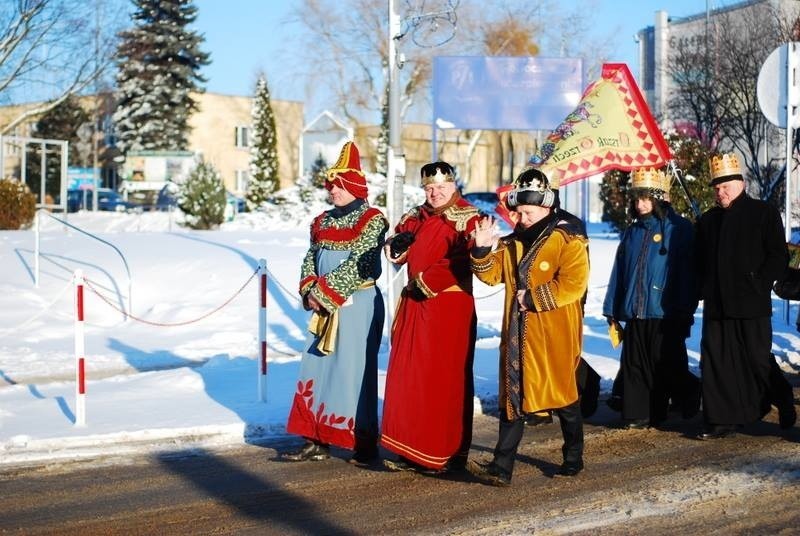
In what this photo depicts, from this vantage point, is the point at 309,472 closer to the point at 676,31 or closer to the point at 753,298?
the point at 753,298

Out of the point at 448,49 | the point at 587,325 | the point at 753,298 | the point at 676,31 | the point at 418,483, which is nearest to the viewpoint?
the point at 418,483

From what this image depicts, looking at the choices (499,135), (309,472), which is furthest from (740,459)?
(499,135)

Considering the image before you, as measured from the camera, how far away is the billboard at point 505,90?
23.9m

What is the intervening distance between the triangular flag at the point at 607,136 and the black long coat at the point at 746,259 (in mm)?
1689

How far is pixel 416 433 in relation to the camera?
6965 millimetres

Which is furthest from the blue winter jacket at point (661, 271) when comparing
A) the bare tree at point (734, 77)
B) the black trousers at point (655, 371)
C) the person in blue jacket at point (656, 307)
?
the bare tree at point (734, 77)

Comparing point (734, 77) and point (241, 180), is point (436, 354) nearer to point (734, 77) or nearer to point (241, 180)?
A: point (734, 77)

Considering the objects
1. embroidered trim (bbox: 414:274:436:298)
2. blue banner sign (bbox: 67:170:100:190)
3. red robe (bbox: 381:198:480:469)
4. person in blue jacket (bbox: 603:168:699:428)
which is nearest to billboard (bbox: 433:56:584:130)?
person in blue jacket (bbox: 603:168:699:428)

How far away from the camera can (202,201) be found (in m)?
31.2

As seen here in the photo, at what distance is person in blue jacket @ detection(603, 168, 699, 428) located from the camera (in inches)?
332

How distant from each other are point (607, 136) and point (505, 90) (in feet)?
48.8

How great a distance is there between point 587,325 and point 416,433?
863cm

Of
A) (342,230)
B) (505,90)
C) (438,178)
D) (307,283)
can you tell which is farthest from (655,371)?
(505,90)

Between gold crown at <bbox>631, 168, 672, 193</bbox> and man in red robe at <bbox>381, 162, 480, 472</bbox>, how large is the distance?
6.26ft
